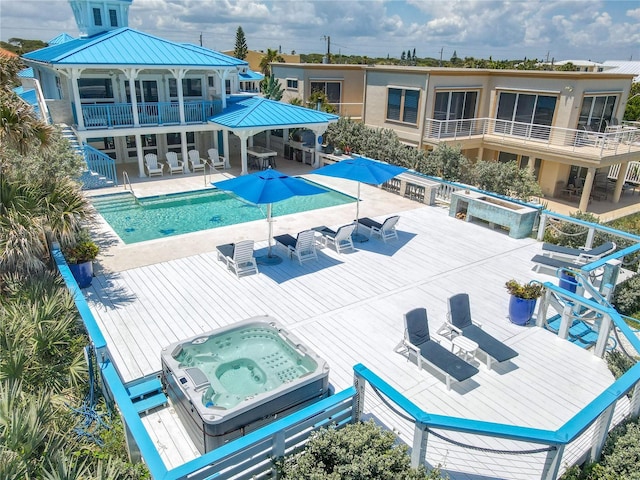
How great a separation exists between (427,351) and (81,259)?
756cm

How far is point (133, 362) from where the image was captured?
7.68 metres

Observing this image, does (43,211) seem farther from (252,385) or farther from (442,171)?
(442,171)

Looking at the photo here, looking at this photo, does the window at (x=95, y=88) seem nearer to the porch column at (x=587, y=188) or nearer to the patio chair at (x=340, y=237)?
the patio chair at (x=340, y=237)

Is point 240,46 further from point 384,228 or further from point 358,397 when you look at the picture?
point 358,397

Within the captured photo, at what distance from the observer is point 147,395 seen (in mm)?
6914

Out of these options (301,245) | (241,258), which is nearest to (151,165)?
(241,258)

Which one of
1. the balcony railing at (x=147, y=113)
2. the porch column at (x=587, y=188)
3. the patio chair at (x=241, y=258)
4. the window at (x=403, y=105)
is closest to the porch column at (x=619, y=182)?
the porch column at (x=587, y=188)

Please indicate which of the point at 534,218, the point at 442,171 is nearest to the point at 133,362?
the point at 534,218

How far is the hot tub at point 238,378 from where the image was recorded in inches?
228

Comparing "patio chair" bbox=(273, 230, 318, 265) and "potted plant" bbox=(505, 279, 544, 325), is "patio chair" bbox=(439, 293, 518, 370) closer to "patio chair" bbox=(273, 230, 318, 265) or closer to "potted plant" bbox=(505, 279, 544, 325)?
"potted plant" bbox=(505, 279, 544, 325)

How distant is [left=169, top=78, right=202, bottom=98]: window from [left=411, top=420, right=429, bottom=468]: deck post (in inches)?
844

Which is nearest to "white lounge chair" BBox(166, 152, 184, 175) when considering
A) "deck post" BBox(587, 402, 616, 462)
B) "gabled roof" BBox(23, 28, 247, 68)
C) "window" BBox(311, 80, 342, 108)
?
"gabled roof" BBox(23, 28, 247, 68)

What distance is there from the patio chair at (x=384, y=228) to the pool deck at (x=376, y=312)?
303 mm

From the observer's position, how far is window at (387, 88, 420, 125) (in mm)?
25078
